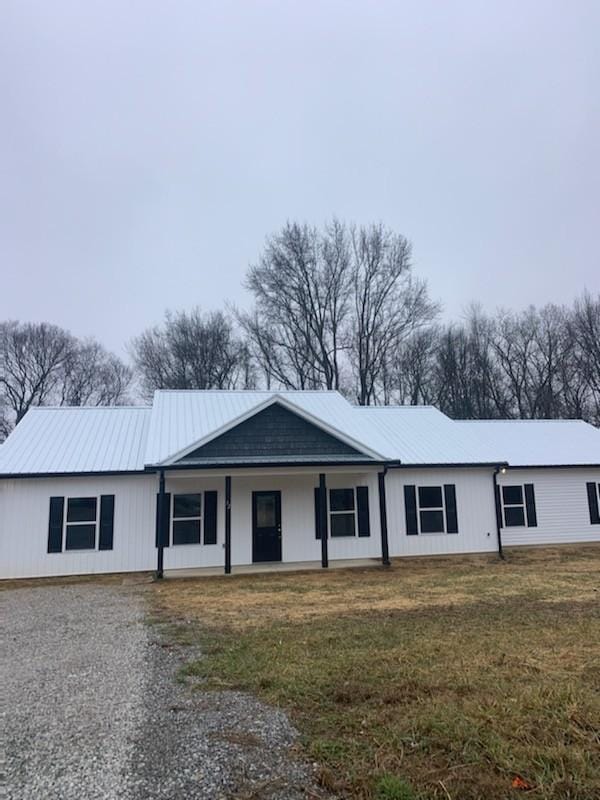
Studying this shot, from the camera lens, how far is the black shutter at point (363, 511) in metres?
16.4

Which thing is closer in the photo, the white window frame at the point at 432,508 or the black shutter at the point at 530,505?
the white window frame at the point at 432,508

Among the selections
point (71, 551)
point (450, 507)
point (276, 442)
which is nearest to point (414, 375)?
point (450, 507)

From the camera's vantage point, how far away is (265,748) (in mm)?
4062

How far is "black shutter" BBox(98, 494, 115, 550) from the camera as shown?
14.9 meters

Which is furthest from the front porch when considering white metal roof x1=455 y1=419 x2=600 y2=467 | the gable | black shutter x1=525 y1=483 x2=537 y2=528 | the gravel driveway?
the gravel driveway

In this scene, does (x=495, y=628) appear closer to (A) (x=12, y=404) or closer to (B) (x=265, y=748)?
(B) (x=265, y=748)

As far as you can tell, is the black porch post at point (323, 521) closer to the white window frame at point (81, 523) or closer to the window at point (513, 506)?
the white window frame at point (81, 523)

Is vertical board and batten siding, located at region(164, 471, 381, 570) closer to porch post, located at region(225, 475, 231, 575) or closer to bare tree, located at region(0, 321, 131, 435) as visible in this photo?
porch post, located at region(225, 475, 231, 575)

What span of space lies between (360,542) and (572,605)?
7.51 metres

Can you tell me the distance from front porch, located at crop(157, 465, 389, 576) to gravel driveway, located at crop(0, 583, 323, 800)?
24.9 feet

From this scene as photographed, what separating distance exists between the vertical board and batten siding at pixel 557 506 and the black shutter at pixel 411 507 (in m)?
3.61

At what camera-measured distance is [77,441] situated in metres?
16.6

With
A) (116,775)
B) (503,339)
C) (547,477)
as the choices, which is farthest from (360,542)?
(503,339)

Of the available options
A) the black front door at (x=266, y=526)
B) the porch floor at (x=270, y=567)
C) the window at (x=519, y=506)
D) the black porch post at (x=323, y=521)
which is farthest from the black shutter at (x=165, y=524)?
the window at (x=519, y=506)
